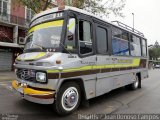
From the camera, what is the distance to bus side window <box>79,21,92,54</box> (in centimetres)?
624

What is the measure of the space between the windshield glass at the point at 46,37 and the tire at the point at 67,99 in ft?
3.70

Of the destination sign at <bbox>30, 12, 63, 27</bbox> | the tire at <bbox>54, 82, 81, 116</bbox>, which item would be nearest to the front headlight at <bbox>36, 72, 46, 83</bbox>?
the tire at <bbox>54, 82, 81, 116</bbox>

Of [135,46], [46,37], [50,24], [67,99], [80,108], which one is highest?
[50,24]

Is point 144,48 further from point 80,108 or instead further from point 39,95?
point 39,95

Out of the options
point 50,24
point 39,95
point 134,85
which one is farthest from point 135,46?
point 39,95

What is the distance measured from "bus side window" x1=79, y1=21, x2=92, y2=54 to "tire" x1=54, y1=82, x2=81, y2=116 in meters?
1.08

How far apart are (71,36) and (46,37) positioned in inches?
27.6

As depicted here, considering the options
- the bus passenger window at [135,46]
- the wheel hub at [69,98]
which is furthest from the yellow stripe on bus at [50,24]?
the bus passenger window at [135,46]

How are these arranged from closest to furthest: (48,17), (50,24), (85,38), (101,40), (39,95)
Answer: (39,95)
(50,24)
(48,17)
(85,38)
(101,40)

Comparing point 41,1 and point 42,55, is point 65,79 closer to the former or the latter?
point 42,55

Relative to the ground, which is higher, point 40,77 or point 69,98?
point 40,77

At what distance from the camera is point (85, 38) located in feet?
21.1

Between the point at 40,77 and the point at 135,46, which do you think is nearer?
the point at 40,77

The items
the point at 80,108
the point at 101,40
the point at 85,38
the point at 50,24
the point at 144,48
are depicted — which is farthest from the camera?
the point at 144,48
